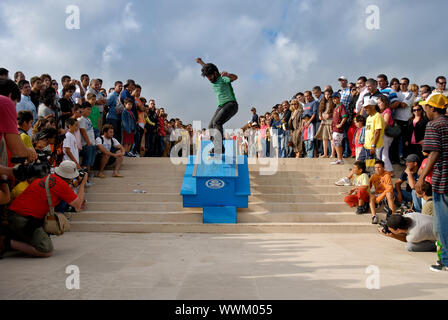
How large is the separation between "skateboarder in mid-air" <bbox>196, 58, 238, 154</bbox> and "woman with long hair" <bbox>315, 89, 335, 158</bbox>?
352cm

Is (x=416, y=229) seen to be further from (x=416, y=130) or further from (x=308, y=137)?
(x=308, y=137)

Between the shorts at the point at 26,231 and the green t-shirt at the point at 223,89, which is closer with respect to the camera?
the shorts at the point at 26,231

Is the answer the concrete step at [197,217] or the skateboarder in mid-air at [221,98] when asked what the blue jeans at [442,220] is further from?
the skateboarder in mid-air at [221,98]

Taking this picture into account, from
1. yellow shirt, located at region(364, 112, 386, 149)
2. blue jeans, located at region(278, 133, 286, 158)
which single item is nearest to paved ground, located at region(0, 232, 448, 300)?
yellow shirt, located at region(364, 112, 386, 149)

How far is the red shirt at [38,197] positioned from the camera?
4516 millimetres

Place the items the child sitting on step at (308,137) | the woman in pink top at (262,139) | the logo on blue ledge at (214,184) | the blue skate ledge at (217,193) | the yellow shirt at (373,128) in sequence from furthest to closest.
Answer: the woman in pink top at (262,139) < the child sitting on step at (308,137) < the yellow shirt at (373,128) < the logo on blue ledge at (214,184) < the blue skate ledge at (217,193)

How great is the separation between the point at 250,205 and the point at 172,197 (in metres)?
1.72

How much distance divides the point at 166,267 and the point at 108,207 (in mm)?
3811

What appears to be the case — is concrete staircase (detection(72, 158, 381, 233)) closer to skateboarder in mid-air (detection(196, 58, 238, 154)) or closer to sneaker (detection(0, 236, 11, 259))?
skateboarder in mid-air (detection(196, 58, 238, 154))

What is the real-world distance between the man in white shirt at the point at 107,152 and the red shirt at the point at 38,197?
4.15 metres

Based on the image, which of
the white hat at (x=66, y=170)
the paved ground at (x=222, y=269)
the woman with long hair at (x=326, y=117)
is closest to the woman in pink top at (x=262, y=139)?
the woman with long hair at (x=326, y=117)

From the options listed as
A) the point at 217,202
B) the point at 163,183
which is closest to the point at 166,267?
the point at 217,202

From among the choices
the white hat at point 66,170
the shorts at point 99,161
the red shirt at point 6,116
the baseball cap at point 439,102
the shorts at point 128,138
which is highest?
the shorts at point 128,138
